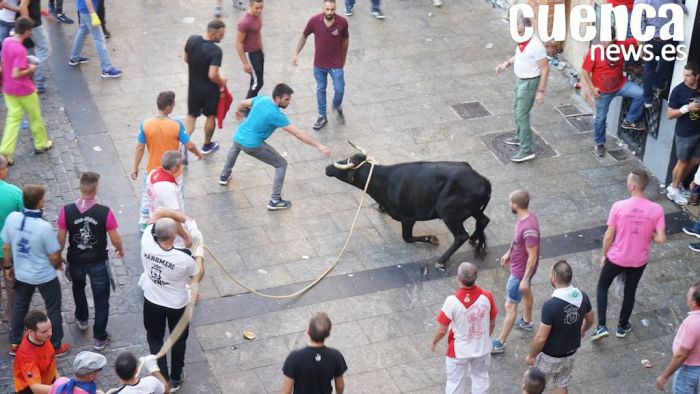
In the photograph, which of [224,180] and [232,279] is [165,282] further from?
[224,180]

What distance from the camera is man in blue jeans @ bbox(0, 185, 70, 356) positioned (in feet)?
31.1

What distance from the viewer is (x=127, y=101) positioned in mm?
14656

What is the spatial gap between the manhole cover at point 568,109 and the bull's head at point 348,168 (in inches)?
155

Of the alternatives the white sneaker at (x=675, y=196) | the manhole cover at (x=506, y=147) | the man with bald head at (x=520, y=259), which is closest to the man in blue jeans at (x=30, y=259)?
the man with bald head at (x=520, y=259)

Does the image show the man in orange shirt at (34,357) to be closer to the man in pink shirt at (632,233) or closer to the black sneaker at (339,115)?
the man in pink shirt at (632,233)

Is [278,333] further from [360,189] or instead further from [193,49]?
[193,49]

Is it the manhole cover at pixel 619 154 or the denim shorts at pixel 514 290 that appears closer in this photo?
the denim shorts at pixel 514 290

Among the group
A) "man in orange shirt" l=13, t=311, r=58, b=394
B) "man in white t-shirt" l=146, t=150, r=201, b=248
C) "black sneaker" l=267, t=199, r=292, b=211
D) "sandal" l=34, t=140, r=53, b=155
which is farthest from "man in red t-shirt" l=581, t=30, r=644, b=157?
"man in orange shirt" l=13, t=311, r=58, b=394

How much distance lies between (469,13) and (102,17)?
5884mm

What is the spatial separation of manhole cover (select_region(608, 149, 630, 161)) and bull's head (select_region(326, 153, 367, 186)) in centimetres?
367

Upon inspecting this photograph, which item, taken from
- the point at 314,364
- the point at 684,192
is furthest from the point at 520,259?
the point at 684,192

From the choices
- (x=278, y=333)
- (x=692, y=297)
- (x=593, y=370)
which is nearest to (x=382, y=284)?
(x=278, y=333)

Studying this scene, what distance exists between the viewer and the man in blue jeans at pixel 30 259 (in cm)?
947

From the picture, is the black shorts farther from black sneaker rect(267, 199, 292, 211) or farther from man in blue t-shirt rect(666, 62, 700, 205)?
man in blue t-shirt rect(666, 62, 700, 205)
